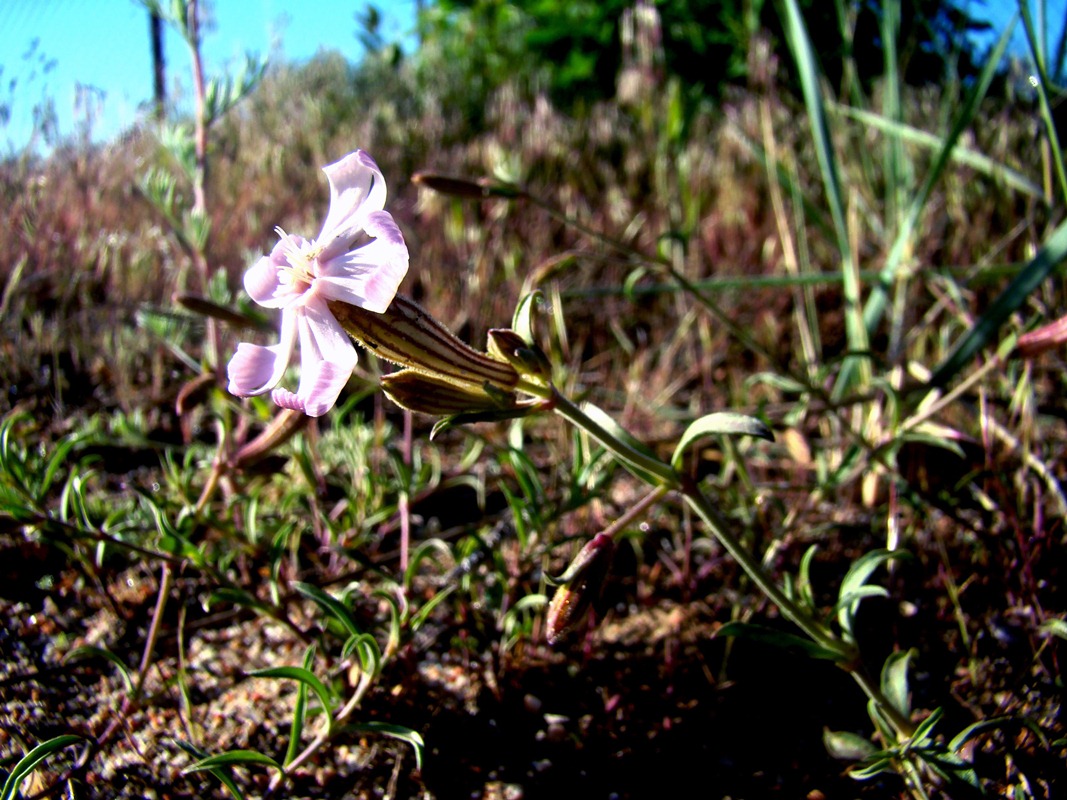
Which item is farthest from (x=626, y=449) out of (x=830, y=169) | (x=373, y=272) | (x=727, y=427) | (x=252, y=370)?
(x=830, y=169)

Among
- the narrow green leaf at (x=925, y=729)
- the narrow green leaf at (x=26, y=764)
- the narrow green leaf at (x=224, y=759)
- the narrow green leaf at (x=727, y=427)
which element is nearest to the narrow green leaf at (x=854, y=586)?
the narrow green leaf at (x=925, y=729)

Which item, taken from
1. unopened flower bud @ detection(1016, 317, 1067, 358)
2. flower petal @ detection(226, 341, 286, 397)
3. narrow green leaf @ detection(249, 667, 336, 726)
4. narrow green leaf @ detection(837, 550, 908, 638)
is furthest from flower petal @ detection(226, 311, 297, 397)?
unopened flower bud @ detection(1016, 317, 1067, 358)

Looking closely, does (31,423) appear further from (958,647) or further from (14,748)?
(958,647)

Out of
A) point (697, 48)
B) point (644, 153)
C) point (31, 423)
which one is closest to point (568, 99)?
point (697, 48)

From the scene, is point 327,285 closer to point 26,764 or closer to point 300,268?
point 300,268

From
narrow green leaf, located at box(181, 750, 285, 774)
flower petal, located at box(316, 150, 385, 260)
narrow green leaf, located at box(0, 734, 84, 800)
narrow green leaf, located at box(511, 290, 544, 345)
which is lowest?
narrow green leaf, located at box(181, 750, 285, 774)

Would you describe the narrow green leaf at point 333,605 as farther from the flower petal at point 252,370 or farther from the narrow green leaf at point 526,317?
the narrow green leaf at point 526,317

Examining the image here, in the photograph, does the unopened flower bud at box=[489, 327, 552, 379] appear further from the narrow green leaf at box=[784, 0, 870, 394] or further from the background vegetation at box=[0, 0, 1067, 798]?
the narrow green leaf at box=[784, 0, 870, 394]
